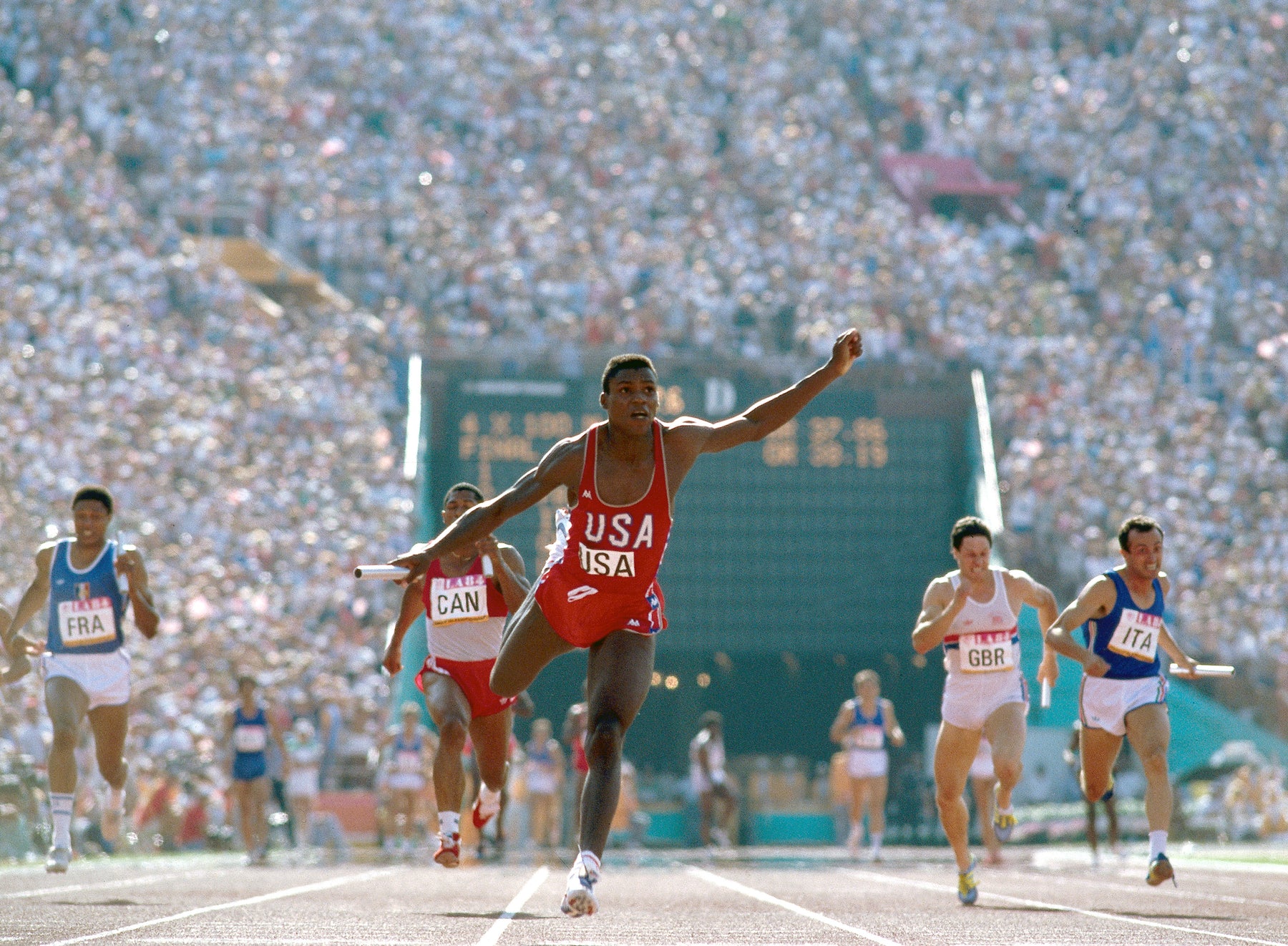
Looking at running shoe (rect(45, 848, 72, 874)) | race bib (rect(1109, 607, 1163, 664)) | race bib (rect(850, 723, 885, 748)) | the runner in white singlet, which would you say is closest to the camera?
race bib (rect(1109, 607, 1163, 664))

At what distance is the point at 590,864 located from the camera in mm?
6387

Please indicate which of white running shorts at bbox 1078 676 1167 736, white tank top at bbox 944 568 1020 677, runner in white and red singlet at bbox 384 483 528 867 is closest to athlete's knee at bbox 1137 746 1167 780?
white running shorts at bbox 1078 676 1167 736

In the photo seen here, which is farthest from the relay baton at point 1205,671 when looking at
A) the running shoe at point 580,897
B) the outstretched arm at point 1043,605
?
the running shoe at point 580,897

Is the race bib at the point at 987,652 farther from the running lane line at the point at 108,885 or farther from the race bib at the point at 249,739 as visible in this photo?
the race bib at the point at 249,739

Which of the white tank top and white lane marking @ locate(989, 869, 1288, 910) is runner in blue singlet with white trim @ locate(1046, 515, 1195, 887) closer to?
the white tank top

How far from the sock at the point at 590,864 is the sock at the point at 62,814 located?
572 cm

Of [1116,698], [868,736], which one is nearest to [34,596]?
[1116,698]

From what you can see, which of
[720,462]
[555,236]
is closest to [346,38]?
[555,236]

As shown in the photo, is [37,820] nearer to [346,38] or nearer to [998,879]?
[998,879]

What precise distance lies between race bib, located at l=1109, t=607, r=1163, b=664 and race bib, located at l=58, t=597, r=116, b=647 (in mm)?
6141

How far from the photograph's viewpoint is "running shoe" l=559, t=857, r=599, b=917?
241 inches

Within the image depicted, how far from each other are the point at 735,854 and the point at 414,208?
42.2 feet

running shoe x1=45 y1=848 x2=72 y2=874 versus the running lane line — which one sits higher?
running shoe x1=45 y1=848 x2=72 y2=874

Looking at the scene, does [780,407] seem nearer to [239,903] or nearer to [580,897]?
[580,897]
